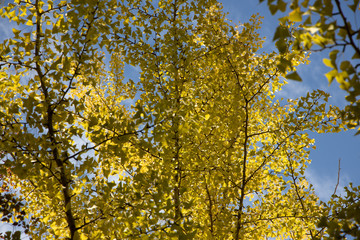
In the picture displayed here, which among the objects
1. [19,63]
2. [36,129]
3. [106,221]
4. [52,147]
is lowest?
[106,221]

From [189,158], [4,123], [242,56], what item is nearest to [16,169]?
[4,123]

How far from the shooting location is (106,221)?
2.52 meters

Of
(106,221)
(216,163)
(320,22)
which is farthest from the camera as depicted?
(216,163)

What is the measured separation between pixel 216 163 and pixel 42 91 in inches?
80.0

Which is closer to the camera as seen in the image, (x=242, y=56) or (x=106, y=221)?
(x=106, y=221)

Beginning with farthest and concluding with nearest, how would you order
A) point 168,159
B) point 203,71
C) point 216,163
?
point 203,71, point 216,163, point 168,159

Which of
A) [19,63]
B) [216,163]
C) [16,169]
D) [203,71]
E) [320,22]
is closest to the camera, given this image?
[320,22]

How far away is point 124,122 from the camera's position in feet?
8.55

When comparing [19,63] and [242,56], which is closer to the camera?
[19,63]

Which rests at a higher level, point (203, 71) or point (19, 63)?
point (203, 71)

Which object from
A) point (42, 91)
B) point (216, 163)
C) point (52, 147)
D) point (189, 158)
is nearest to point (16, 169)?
point (52, 147)

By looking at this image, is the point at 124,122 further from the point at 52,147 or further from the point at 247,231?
the point at 247,231

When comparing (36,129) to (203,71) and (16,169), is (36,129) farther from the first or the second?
(203,71)

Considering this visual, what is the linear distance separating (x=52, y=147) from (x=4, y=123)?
0.55 meters
